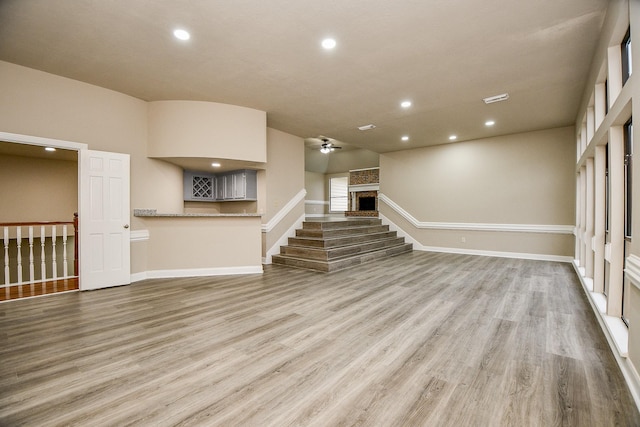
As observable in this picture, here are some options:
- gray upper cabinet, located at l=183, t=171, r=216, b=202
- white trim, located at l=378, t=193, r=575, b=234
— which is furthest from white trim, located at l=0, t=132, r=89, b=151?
white trim, located at l=378, t=193, r=575, b=234

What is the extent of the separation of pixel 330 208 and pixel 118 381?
36.7 feet

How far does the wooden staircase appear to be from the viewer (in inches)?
223

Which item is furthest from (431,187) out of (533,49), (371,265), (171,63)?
(171,63)

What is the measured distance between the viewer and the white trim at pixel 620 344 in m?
1.79

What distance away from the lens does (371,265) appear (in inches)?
236

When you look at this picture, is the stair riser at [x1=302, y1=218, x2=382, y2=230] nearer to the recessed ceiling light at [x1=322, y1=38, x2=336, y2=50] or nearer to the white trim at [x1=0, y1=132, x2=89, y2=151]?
the recessed ceiling light at [x1=322, y1=38, x2=336, y2=50]

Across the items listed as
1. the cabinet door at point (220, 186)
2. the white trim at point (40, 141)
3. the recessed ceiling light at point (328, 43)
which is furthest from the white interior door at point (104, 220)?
the recessed ceiling light at point (328, 43)

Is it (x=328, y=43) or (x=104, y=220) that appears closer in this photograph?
(x=328, y=43)

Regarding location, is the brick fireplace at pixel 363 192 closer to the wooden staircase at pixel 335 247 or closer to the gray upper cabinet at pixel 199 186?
the wooden staircase at pixel 335 247

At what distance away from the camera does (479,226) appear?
7.36 metres

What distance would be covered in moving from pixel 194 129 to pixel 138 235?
2.05 m

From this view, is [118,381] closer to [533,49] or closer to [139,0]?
[139,0]

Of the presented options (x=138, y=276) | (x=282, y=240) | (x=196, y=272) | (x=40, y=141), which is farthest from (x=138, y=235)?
(x=282, y=240)

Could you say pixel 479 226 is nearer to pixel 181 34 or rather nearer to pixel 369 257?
pixel 369 257
